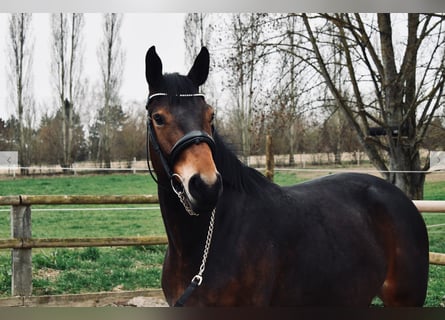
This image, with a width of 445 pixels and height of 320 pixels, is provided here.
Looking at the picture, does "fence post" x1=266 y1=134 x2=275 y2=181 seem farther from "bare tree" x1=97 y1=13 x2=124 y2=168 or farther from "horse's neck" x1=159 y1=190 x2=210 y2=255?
"horse's neck" x1=159 y1=190 x2=210 y2=255

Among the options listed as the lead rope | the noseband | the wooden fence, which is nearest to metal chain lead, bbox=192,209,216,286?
the lead rope

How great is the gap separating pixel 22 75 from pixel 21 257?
3.79ft

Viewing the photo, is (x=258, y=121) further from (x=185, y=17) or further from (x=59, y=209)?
(x=59, y=209)

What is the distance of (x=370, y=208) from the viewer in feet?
7.90

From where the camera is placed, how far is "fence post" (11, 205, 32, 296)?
10.5ft

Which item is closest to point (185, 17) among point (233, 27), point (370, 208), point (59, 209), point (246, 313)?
point (233, 27)

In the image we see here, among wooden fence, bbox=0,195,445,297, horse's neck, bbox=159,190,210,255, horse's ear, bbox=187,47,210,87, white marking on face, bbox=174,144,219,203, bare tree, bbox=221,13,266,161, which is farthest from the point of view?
bare tree, bbox=221,13,266,161

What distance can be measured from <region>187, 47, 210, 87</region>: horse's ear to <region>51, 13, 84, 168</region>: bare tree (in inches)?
53.9

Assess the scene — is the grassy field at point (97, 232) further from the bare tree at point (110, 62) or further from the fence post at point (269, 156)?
the bare tree at point (110, 62)

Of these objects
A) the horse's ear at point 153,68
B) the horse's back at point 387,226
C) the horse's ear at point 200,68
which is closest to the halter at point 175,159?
the horse's ear at point 153,68

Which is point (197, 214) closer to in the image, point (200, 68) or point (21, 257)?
point (200, 68)

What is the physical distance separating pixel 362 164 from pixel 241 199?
58.5 inches

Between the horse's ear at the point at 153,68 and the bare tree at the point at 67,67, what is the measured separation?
1.37 metres

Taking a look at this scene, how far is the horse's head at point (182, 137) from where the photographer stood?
188 centimetres
